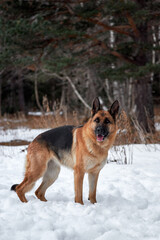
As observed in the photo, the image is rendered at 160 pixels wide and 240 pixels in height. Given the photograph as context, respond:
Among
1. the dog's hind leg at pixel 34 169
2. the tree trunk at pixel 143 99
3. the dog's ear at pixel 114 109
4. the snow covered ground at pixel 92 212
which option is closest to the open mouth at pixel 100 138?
the dog's ear at pixel 114 109

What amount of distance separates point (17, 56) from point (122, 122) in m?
5.78

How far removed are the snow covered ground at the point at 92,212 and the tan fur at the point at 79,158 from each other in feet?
0.82

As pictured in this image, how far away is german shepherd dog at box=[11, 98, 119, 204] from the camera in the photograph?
3855 millimetres

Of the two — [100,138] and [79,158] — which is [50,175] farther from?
[100,138]

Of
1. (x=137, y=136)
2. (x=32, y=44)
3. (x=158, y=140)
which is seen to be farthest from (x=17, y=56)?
(x=158, y=140)

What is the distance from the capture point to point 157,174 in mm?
5402

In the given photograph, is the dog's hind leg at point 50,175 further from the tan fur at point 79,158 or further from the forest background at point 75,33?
the forest background at point 75,33

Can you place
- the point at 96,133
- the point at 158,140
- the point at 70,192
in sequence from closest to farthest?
the point at 96,133 < the point at 70,192 < the point at 158,140

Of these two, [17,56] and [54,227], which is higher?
[17,56]

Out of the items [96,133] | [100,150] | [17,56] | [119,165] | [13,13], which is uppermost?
[13,13]

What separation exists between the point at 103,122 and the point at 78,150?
574 millimetres

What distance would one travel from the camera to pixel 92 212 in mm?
3412

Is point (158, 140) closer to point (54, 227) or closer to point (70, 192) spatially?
point (70, 192)

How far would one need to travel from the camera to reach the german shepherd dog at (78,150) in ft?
12.6
